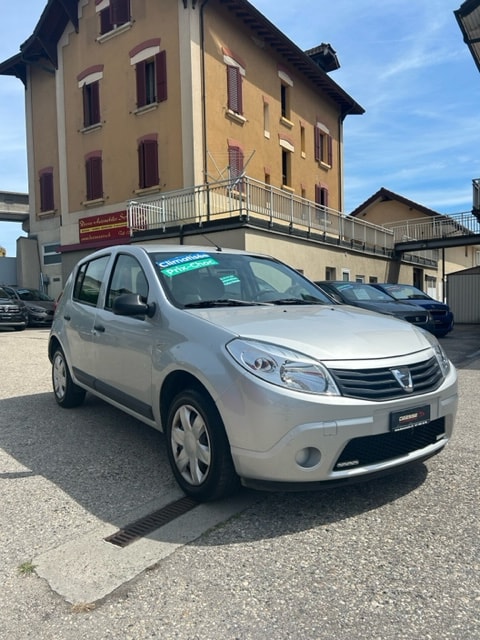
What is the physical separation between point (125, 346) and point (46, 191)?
2225cm

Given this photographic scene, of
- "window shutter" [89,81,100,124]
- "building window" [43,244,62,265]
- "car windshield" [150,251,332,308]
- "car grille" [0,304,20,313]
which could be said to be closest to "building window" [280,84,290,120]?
"window shutter" [89,81,100,124]

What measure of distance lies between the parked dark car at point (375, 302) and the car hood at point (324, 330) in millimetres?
7518

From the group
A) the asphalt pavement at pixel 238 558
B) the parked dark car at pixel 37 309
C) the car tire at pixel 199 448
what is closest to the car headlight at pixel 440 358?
the asphalt pavement at pixel 238 558

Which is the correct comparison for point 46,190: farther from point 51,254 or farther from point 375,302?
point 375,302

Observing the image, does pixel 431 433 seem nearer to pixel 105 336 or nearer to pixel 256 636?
pixel 256 636

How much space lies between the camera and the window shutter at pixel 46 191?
2367 cm

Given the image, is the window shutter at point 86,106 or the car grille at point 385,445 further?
the window shutter at point 86,106

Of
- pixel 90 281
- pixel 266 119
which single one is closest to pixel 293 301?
pixel 90 281

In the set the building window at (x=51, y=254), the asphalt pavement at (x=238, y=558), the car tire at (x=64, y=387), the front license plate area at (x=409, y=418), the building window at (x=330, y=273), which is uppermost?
the building window at (x=51, y=254)

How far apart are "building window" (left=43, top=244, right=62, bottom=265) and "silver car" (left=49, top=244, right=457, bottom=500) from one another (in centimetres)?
2028

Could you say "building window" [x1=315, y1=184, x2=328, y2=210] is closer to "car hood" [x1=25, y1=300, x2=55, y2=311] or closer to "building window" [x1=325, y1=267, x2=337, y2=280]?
"building window" [x1=325, y1=267, x2=337, y2=280]

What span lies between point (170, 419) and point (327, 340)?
3.76 ft

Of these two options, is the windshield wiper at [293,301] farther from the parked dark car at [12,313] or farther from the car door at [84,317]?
the parked dark car at [12,313]

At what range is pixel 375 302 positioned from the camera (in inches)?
457
